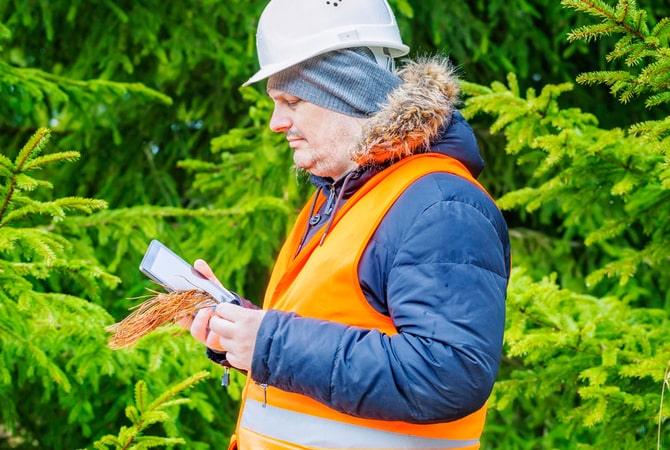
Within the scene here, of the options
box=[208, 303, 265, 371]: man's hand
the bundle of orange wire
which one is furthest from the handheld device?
box=[208, 303, 265, 371]: man's hand

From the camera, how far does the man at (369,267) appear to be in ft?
5.49

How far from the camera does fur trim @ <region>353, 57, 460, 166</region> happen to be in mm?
1935

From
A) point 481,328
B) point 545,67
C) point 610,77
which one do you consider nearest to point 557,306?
point 610,77

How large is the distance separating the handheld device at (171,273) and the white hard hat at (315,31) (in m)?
0.49

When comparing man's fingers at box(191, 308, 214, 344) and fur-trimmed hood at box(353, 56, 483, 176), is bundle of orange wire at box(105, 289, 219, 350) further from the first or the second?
fur-trimmed hood at box(353, 56, 483, 176)

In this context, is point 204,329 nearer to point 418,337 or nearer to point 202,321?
point 202,321

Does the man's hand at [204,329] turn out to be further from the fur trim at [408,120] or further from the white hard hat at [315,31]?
the white hard hat at [315,31]

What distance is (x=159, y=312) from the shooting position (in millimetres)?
1989

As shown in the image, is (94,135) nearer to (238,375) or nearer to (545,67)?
(238,375)

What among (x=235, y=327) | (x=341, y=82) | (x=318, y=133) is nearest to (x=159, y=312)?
(x=235, y=327)

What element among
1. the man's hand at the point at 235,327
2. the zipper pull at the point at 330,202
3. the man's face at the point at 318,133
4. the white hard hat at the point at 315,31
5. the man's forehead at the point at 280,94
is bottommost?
the man's hand at the point at 235,327

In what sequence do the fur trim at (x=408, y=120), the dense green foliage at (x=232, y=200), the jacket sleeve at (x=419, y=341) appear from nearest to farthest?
the jacket sleeve at (x=419, y=341)
the fur trim at (x=408, y=120)
the dense green foliage at (x=232, y=200)

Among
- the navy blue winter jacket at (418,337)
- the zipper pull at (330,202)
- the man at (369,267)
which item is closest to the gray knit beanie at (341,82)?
the man at (369,267)

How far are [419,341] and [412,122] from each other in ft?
1.73
